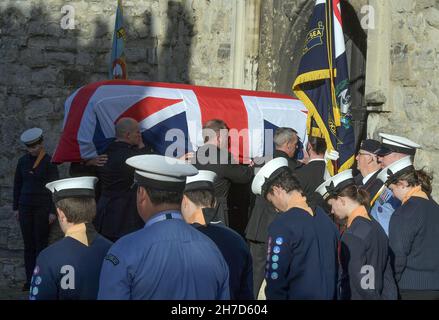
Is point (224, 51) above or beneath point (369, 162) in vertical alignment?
above

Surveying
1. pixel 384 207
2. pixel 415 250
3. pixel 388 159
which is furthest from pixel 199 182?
pixel 388 159

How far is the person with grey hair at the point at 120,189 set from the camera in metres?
7.57

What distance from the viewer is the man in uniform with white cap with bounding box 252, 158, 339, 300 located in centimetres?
526

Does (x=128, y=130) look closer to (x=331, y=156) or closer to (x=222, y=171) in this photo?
(x=222, y=171)

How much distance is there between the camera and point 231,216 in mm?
7973

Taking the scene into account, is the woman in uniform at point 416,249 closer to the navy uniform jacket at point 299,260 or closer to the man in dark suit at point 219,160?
the navy uniform jacket at point 299,260

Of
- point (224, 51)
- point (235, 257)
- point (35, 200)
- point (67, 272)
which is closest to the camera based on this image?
point (67, 272)

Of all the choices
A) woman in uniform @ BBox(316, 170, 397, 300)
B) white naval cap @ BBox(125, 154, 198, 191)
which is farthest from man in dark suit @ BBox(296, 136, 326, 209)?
white naval cap @ BBox(125, 154, 198, 191)

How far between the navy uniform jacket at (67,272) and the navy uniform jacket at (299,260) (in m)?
0.98

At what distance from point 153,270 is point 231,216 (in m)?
4.07

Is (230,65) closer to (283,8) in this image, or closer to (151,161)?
(283,8)

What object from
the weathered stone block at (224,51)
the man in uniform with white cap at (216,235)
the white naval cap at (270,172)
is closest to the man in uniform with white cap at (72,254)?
the man in uniform with white cap at (216,235)

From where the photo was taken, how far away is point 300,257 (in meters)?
5.27

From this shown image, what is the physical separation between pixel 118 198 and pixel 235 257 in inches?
104
